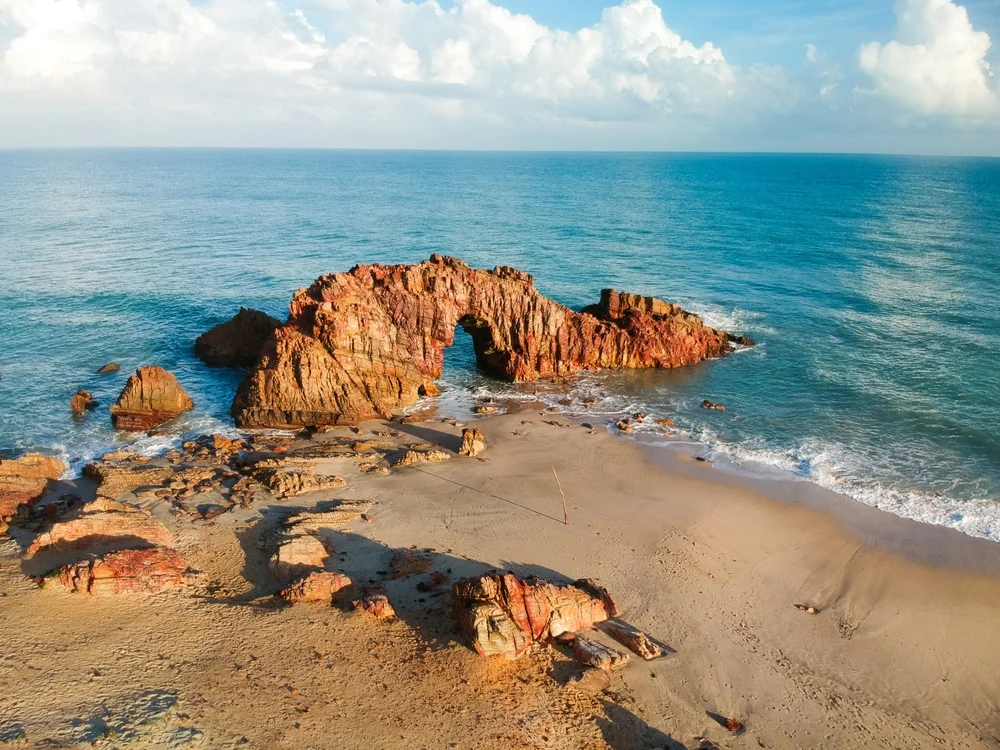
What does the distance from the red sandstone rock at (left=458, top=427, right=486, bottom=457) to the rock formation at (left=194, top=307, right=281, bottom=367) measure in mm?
18811

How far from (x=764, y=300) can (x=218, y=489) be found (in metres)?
51.7

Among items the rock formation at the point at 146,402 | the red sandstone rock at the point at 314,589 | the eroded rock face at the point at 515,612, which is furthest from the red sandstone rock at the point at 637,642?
the rock formation at the point at 146,402

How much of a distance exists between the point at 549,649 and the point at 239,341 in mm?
33627

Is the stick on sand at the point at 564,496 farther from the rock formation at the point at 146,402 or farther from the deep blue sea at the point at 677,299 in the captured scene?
the rock formation at the point at 146,402

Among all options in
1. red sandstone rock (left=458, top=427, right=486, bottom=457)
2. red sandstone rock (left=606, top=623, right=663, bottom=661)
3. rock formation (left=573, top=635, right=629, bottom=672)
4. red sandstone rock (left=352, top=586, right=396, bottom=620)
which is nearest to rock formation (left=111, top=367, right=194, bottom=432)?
red sandstone rock (left=458, top=427, right=486, bottom=457)

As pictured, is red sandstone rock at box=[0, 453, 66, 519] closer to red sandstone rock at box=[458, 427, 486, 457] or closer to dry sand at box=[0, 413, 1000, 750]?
dry sand at box=[0, 413, 1000, 750]

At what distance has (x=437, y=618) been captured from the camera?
66.8 ft

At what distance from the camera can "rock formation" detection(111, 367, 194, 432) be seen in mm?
35656

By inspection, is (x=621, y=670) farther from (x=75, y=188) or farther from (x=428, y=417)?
(x=75, y=188)

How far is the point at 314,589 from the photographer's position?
20812 mm

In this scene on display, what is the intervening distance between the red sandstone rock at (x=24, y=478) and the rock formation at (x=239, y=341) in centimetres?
1482

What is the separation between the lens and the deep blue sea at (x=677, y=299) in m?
34.8

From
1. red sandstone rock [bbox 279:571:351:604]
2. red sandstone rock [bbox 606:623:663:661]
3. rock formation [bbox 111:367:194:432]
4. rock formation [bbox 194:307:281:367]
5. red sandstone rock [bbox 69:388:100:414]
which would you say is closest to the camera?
red sandstone rock [bbox 606:623:663:661]

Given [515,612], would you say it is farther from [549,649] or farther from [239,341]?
[239,341]
